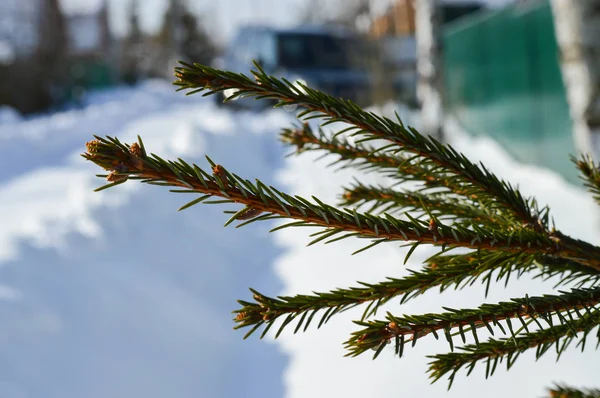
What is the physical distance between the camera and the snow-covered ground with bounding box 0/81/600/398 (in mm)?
2113

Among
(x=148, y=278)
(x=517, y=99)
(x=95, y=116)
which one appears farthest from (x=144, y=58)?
(x=148, y=278)

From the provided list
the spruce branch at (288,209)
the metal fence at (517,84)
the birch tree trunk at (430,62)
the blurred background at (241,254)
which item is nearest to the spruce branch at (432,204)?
the spruce branch at (288,209)

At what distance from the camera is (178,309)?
298cm

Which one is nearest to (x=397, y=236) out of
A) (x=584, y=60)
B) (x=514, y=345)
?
(x=514, y=345)

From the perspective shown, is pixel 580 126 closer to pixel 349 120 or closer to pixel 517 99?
pixel 349 120

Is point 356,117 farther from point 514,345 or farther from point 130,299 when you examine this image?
point 130,299

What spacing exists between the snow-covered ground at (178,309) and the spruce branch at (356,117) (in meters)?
0.48

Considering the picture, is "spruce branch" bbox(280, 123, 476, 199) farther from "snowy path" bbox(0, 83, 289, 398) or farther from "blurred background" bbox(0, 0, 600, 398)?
"snowy path" bbox(0, 83, 289, 398)

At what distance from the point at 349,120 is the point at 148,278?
2663 millimetres

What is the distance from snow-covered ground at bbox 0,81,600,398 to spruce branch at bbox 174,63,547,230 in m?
0.48

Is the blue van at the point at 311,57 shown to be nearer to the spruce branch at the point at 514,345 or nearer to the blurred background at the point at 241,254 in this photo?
the blurred background at the point at 241,254

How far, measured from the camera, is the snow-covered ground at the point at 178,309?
2113 mm

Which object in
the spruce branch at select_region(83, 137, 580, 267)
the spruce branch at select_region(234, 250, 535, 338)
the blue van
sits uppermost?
the blue van

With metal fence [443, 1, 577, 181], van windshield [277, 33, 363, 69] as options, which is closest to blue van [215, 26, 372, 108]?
van windshield [277, 33, 363, 69]
